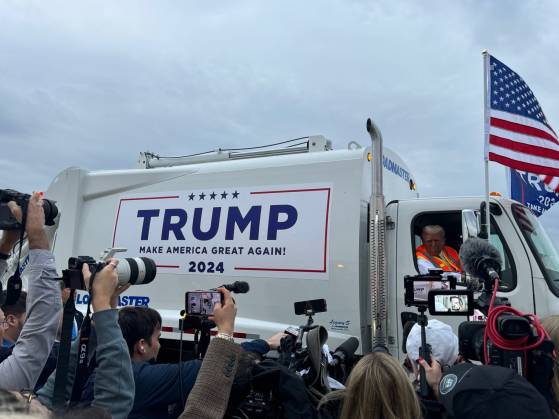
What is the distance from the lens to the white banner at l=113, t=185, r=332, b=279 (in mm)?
4781

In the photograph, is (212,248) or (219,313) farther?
(212,248)

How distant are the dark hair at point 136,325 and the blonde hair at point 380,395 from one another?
1.26 metres

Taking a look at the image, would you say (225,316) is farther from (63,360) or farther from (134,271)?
(63,360)

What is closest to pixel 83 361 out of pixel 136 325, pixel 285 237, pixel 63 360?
pixel 63 360

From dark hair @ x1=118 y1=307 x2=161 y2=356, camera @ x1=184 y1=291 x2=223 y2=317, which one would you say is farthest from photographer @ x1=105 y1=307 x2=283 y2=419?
camera @ x1=184 y1=291 x2=223 y2=317

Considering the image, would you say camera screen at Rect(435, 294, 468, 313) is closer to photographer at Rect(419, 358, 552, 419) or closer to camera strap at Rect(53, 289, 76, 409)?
photographer at Rect(419, 358, 552, 419)

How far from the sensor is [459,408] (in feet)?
5.55

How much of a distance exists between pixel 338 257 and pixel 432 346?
191cm

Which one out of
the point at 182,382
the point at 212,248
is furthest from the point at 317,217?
the point at 182,382

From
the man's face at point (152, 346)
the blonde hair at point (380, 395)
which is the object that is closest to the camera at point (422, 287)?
the blonde hair at point (380, 395)

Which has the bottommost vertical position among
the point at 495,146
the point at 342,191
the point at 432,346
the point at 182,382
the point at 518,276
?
the point at 182,382

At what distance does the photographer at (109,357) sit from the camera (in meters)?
2.00

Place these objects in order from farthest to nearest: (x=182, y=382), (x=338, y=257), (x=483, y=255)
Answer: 1. (x=338, y=257)
2. (x=483, y=255)
3. (x=182, y=382)

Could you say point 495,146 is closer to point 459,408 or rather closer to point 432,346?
point 432,346
